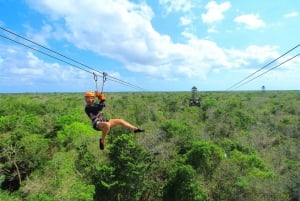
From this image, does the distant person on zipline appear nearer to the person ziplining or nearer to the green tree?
the person ziplining

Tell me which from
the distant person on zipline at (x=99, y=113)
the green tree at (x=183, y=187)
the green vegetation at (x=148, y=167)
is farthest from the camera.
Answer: the green vegetation at (x=148, y=167)

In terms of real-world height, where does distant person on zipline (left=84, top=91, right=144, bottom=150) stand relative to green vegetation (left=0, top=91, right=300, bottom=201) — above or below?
above

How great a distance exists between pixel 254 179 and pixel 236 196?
2221 millimetres

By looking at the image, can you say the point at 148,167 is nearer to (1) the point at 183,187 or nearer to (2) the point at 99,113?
(1) the point at 183,187

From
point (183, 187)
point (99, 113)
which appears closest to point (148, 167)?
point (183, 187)

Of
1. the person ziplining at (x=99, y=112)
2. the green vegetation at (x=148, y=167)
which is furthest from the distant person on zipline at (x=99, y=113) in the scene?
the green vegetation at (x=148, y=167)

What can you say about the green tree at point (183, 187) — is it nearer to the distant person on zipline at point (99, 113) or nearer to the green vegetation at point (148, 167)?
the green vegetation at point (148, 167)

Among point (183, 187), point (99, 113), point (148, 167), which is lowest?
point (183, 187)

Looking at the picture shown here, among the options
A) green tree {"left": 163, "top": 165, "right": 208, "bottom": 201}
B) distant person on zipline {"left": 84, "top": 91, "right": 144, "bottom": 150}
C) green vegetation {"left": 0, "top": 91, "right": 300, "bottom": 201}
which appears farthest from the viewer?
green vegetation {"left": 0, "top": 91, "right": 300, "bottom": 201}

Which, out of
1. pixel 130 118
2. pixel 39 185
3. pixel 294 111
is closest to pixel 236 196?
pixel 39 185

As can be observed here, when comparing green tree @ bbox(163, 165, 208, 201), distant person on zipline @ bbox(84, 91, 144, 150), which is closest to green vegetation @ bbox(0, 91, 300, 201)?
green tree @ bbox(163, 165, 208, 201)

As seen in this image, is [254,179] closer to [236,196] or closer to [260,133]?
[236,196]

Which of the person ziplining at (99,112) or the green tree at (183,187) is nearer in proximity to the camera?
the person ziplining at (99,112)

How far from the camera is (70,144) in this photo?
4594cm
